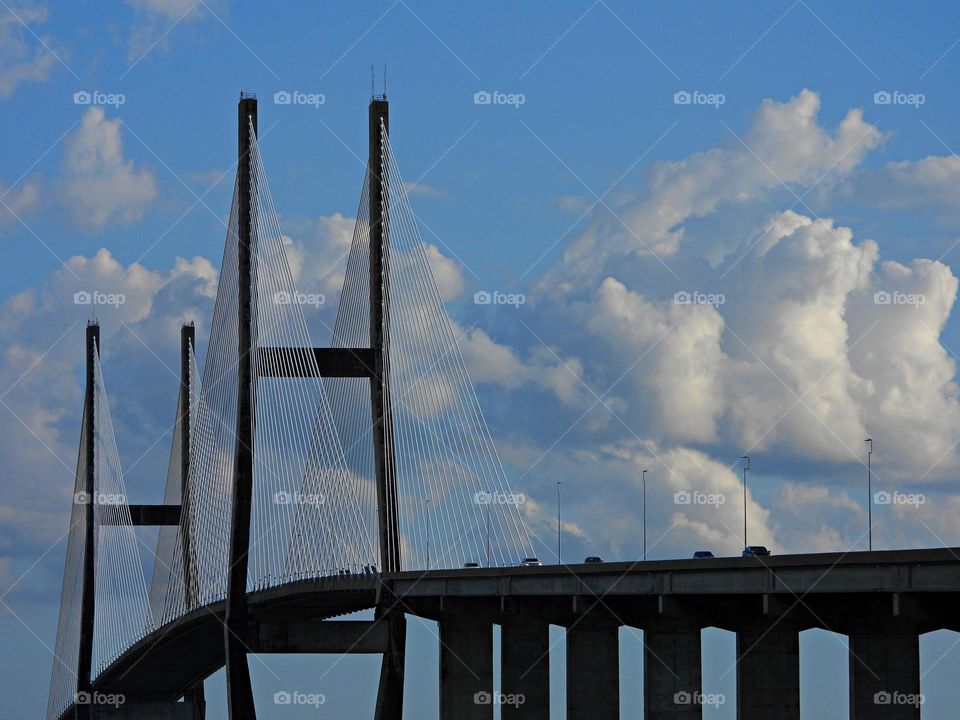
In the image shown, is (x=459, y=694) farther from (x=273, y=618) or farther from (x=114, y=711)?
(x=114, y=711)

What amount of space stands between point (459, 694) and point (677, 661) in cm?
1419

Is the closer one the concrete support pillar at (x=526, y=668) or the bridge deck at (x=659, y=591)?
the bridge deck at (x=659, y=591)

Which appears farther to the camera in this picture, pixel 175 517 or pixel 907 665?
pixel 175 517

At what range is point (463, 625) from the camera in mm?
84000

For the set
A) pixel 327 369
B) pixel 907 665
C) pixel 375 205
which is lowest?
pixel 907 665

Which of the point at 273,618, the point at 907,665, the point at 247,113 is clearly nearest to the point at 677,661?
the point at 907,665

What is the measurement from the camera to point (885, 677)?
194 ft

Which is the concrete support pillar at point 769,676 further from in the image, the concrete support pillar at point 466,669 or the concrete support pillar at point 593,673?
the concrete support pillar at point 466,669

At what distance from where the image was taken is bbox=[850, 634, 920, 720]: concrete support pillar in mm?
58250

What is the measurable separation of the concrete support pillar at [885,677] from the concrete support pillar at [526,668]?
25.0 meters

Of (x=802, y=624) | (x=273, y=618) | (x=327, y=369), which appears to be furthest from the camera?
(x=273, y=618)

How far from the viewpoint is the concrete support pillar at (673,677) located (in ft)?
232

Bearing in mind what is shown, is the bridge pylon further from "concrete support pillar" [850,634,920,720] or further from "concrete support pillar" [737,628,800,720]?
"concrete support pillar" [850,634,920,720]

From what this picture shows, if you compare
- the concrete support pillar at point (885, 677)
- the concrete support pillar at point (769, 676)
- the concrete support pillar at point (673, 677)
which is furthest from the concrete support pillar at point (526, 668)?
the concrete support pillar at point (885, 677)
